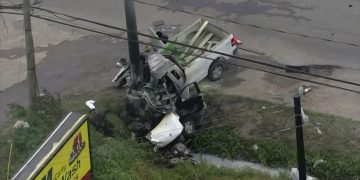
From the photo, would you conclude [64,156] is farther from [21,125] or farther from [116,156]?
[21,125]

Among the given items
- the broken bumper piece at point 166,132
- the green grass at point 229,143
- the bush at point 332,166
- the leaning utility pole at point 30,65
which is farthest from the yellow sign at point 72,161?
the leaning utility pole at point 30,65

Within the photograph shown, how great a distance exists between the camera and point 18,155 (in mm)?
16188

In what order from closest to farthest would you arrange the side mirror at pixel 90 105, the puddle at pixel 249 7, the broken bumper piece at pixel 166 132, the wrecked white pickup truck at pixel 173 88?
the broken bumper piece at pixel 166 132, the wrecked white pickup truck at pixel 173 88, the side mirror at pixel 90 105, the puddle at pixel 249 7

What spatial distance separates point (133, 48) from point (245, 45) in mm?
4691

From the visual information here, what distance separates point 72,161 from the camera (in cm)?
1059

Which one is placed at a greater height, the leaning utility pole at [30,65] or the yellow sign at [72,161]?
the leaning utility pole at [30,65]

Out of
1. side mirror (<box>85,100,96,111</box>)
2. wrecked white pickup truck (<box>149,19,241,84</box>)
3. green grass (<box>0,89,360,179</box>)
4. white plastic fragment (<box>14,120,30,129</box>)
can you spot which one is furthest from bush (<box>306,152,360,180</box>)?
white plastic fragment (<box>14,120,30,129</box>)

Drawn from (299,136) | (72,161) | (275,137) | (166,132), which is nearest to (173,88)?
(166,132)

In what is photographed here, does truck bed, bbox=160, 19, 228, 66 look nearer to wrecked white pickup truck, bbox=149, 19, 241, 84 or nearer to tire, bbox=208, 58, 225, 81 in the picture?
wrecked white pickup truck, bbox=149, 19, 241, 84

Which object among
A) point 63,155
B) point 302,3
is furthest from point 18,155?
point 302,3

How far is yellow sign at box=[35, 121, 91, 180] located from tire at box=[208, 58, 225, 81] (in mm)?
8583

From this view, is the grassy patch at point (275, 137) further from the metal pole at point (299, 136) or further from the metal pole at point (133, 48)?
the metal pole at point (133, 48)

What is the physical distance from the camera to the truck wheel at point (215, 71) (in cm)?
1925

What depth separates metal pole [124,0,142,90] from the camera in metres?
17.3
